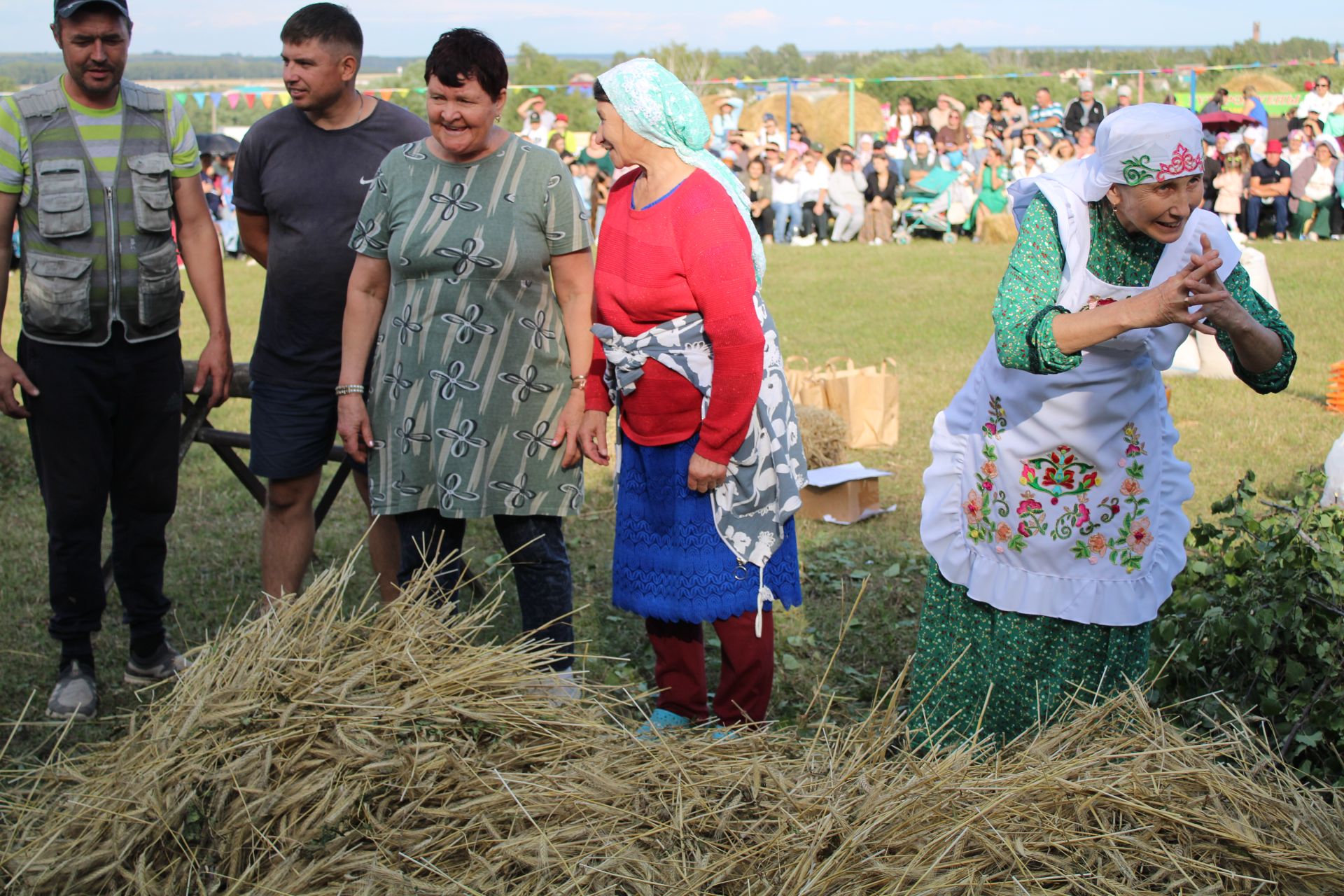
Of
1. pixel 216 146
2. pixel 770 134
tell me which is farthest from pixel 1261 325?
pixel 770 134

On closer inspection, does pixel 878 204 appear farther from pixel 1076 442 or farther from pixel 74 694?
pixel 1076 442

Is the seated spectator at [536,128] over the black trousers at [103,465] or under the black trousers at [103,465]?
over

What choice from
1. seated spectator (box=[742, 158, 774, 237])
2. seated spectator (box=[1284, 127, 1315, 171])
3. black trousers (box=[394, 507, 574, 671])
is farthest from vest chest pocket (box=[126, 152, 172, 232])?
seated spectator (box=[1284, 127, 1315, 171])

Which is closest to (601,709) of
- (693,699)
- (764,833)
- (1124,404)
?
(764,833)

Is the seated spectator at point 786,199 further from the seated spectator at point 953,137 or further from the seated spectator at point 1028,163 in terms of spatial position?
the seated spectator at point 1028,163

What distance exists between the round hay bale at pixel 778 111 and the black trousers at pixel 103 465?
27566 mm

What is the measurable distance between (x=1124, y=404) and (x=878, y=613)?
1.95m

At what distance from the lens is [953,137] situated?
70.8 feet

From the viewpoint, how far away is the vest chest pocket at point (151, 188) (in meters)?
3.79

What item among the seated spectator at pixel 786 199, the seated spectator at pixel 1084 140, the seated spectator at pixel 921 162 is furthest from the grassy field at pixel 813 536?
the seated spectator at pixel 921 162

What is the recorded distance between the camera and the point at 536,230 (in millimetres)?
3580

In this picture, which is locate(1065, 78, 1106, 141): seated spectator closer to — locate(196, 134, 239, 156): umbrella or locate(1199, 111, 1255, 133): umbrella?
locate(1199, 111, 1255, 133): umbrella

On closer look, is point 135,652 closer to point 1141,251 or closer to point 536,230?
point 536,230

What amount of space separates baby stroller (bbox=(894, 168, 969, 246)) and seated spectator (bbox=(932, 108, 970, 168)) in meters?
0.86
